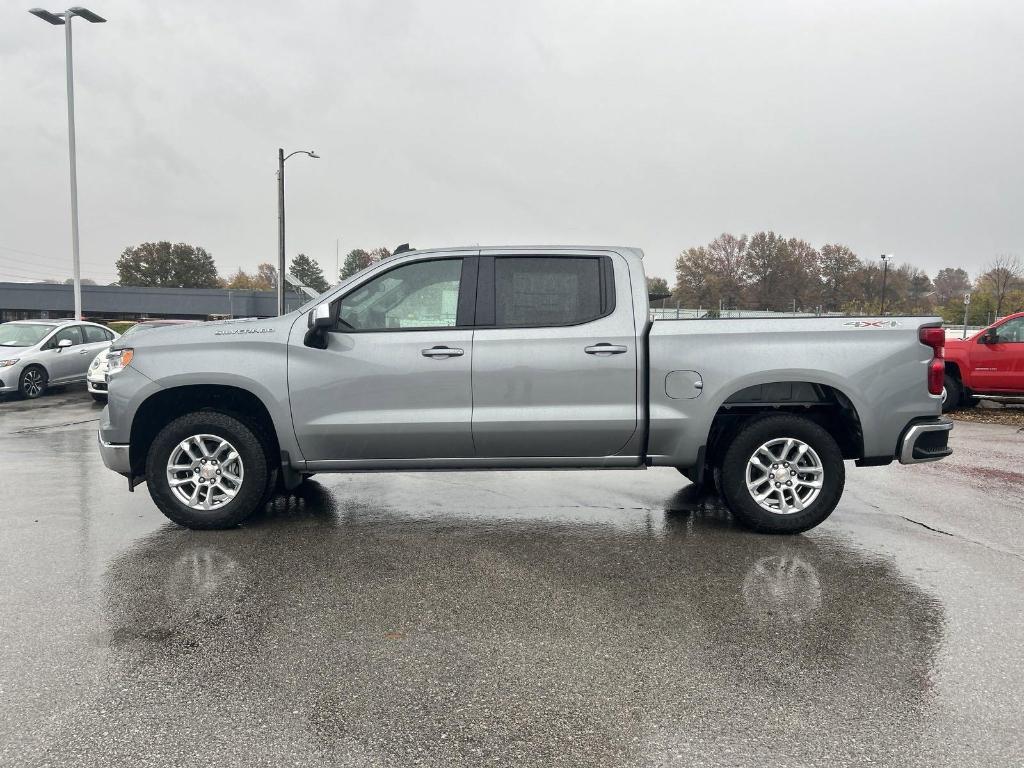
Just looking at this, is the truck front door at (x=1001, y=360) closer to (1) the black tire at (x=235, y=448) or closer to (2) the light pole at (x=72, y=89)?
(1) the black tire at (x=235, y=448)

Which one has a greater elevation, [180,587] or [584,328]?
[584,328]

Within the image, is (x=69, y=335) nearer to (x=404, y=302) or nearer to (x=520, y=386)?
(x=404, y=302)

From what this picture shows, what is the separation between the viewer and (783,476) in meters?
5.57

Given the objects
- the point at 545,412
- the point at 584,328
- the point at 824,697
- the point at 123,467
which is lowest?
the point at 824,697

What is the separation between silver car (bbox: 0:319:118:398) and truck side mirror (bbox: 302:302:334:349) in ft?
39.8

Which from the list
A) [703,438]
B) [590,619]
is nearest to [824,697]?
[590,619]

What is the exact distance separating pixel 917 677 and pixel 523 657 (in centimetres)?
171

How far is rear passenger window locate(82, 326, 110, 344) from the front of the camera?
16.8 meters

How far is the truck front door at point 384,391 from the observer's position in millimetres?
5508

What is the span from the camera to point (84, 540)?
543cm

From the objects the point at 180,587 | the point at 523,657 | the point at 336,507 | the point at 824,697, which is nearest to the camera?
the point at 824,697

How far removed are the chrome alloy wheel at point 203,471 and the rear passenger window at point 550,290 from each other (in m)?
2.21

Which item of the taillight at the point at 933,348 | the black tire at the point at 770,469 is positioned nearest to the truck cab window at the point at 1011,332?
the taillight at the point at 933,348

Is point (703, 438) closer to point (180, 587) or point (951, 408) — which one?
point (180, 587)
